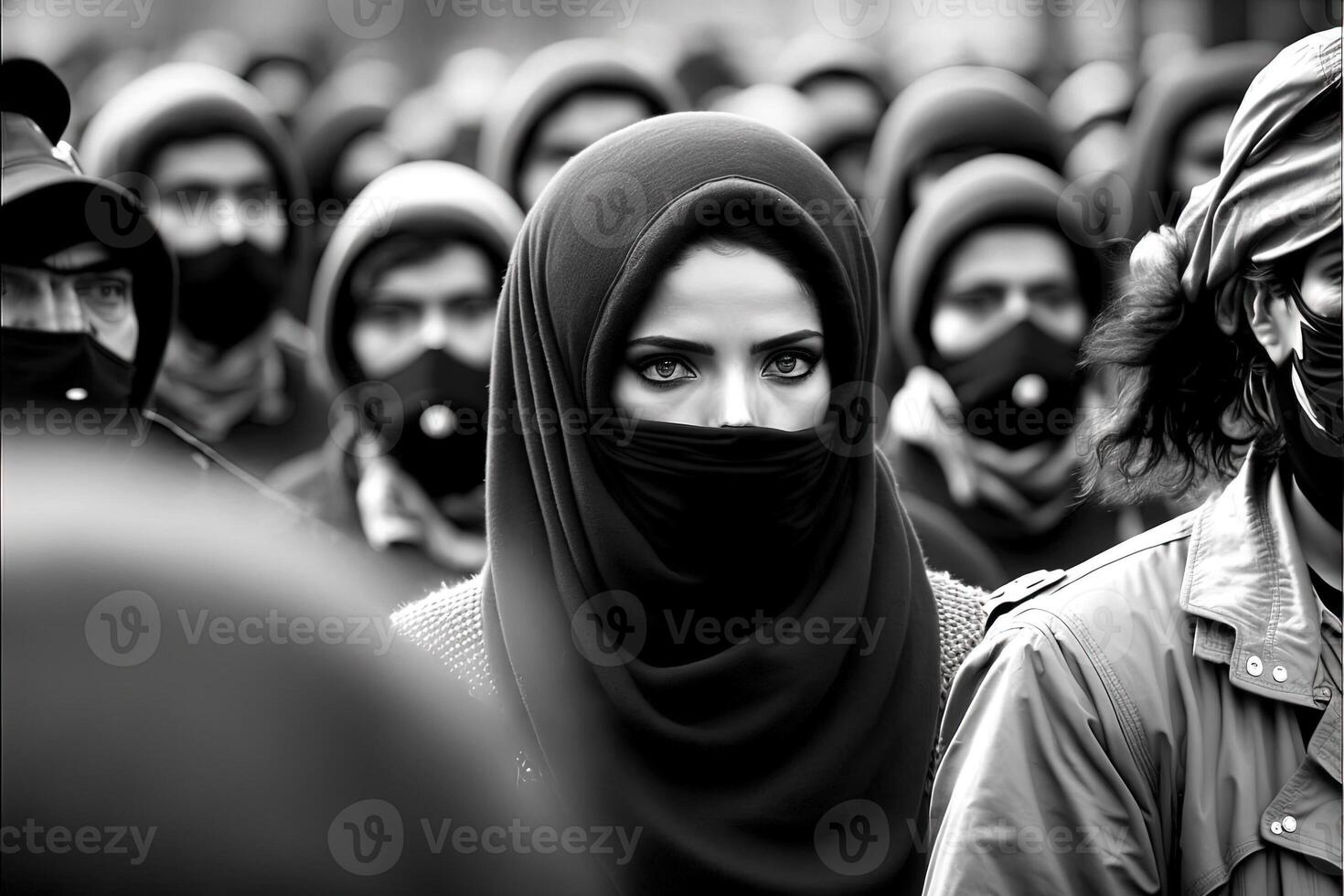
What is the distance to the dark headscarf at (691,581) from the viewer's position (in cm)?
232

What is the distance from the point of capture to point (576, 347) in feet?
8.09

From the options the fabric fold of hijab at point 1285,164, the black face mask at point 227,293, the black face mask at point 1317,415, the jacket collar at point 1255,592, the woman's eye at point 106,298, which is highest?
the fabric fold of hijab at point 1285,164

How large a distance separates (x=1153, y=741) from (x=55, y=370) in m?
2.21

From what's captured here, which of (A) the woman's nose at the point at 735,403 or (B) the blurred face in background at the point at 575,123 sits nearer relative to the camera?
(A) the woman's nose at the point at 735,403

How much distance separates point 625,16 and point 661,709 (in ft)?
15.6

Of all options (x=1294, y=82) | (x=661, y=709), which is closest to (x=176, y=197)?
(x=661, y=709)

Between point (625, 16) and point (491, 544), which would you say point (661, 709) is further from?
point (625, 16)

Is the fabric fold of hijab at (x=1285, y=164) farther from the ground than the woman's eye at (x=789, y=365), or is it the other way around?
the fabric fold of hijab at (x=1285, y=164)

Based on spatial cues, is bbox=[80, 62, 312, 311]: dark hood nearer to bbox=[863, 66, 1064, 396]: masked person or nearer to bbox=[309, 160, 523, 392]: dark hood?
bbox=[309, 160, 523, 392]: dark hood

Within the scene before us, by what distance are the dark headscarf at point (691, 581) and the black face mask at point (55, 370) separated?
0.98 meters

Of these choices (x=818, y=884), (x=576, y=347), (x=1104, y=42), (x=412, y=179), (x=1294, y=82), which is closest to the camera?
(x=1294, y=82)

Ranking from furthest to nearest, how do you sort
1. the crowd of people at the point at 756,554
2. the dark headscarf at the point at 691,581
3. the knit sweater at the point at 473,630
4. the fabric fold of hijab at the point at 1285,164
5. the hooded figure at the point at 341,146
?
the hooded figure at the point at 341,146 → the knit sweater at the point at 473,630 → the dark headscarf at the point at 691,581 → the fabric fold of hijab at the point at 1285,164 → the crowd of people at the point at 756,554

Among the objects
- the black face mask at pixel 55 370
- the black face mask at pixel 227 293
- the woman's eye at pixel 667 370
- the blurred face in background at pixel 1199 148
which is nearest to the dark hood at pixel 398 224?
the black face mask at pixel 227 293

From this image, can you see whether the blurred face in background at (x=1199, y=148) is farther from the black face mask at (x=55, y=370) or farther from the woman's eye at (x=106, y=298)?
the black face mask at (x=55, y=370)
